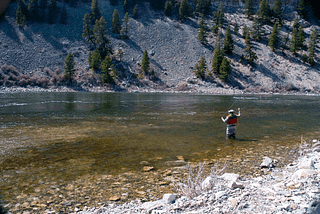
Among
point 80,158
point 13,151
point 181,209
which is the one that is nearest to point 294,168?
point 181,209

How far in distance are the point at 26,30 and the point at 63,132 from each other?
9961 cm

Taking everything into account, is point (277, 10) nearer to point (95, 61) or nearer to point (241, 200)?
point (95, 61)

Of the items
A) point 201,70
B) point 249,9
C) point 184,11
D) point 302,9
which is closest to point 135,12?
point 184,11

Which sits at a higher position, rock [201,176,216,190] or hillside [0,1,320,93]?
hillside [0,1,320,93]

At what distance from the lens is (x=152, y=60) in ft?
292

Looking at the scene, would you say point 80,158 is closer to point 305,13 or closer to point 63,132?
point 63,132

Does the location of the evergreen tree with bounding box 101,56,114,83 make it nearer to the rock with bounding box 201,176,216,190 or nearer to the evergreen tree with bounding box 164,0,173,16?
the evergreen tree with bounding box 164,0,173,16

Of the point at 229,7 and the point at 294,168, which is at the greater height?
the point at 229,7

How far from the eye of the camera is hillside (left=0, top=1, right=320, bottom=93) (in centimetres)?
7606

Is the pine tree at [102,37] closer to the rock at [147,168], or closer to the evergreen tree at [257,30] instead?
the evergreen tree at [257,30]

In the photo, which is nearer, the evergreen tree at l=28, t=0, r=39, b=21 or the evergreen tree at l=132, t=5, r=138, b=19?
the evergreen tree at l=28, t=0, r=39, b=21

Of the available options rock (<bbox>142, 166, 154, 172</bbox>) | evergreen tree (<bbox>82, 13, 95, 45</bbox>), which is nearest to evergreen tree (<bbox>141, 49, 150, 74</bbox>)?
evergreen tree (<bbox>82, 13, 95, 45</bbox>)

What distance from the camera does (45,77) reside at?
73750 mm

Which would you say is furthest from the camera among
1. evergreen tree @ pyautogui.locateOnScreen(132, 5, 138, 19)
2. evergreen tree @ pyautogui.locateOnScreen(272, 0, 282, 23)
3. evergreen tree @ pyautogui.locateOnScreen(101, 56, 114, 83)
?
evergreen tree @ pyautogui.locateOnScreen(272, 0, 282, 23)
